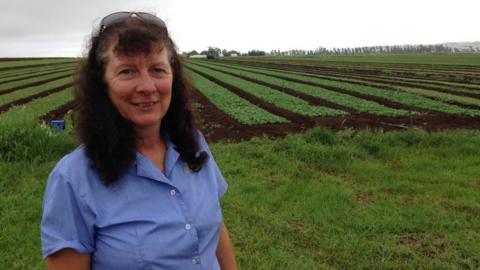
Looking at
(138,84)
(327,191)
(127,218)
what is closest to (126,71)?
(138,84)

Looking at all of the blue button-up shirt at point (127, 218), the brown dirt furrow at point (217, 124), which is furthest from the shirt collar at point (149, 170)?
the brown dirt furrow at point (217, 124)

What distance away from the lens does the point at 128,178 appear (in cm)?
172

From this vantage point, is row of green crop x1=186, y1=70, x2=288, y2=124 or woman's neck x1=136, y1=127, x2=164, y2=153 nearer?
woman's neck x1=136, y1=127, x2=164, y2=153

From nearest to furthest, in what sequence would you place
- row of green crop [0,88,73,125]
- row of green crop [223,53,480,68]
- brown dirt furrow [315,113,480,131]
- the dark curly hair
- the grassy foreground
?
1. the dark curly hair
2. the grassy foreground
3. brown dirt furrow [315,113,480,131]
4. row of green crop [0,88,73,125]
5. row of green crop [223,53,480,68]

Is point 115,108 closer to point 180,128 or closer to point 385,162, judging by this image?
point 180,128

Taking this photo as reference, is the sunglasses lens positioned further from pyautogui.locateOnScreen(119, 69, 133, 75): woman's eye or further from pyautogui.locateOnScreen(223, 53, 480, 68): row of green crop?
pyautogui.locateOnScreen(223, 53, 480, 68): row of green crop

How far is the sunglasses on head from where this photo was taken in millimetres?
1796

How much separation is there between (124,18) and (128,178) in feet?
2.04

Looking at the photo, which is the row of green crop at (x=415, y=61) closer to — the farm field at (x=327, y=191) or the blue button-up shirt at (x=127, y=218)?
the farm field at (x=327, y=191)

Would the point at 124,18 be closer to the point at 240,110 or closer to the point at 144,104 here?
the point at 144,104

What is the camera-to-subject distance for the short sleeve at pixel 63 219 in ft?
5.16

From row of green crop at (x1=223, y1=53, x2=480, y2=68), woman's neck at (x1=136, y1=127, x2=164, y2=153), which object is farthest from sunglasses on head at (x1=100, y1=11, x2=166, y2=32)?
row of green crop at (x1=223, y1=53, x2=480, y2=68)

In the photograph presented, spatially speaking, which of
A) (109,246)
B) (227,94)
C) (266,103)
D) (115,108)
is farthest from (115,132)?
(227,94)

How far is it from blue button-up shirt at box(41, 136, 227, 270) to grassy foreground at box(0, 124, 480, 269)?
277cm
